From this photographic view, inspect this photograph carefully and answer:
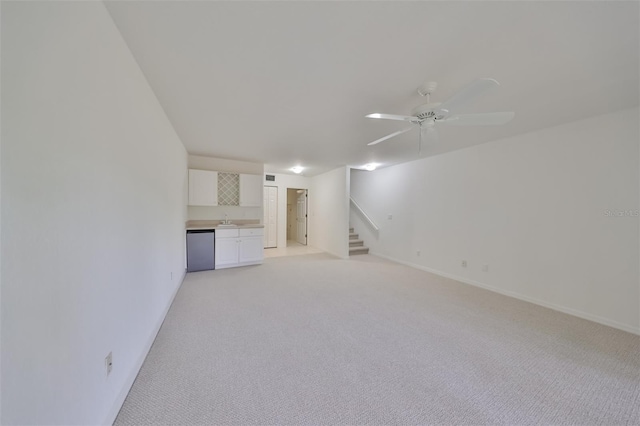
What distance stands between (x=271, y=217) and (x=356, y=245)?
2.93 m

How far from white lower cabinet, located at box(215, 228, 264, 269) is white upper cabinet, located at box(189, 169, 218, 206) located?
740 mm

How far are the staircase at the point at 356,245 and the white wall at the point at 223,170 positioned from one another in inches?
110

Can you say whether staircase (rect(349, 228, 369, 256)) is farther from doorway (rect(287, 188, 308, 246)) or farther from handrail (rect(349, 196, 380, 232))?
doorway (rect(287, 188, 308, 246))

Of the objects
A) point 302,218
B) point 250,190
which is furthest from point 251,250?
point 302,218

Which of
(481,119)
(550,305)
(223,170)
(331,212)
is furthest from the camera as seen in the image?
(331,212)

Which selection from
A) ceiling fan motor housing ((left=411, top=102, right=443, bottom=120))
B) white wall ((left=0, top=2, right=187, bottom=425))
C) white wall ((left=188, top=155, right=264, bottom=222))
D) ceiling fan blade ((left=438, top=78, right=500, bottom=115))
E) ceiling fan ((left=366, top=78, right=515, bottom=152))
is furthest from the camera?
white wall ((left=188, top=155, right=264, bottom=222))

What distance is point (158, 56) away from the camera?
1.70 metres

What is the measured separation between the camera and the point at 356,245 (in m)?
6.93

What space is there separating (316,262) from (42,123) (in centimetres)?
508

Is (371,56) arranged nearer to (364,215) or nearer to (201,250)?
(201,250)

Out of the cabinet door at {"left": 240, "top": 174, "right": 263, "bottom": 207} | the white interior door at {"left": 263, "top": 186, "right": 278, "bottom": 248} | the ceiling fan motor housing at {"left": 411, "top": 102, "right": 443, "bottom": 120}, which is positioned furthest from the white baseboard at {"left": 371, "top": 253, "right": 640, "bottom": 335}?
the white interior door at {"left": 263, "top": 186, "right": 278, "bottom": 248}

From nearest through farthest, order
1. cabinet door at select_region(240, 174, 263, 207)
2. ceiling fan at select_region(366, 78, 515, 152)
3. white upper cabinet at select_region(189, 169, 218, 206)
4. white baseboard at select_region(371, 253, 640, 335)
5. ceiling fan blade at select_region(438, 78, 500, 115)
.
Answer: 1. ceiling fan blade at select_region(438, 78, 500, 115)
2. ceiling fan at select_region(366, 78, 515, 152)
3. white baseboard at select_region(371, 253, 640, 335)
4. white upper cabinet at select_region(189, 169, 218, 206)
5. cabinet door at select_region(240, 174, 263, 207)

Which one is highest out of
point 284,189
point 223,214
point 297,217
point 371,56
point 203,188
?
point 371,56

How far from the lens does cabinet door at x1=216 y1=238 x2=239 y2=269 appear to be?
15.9 ft
